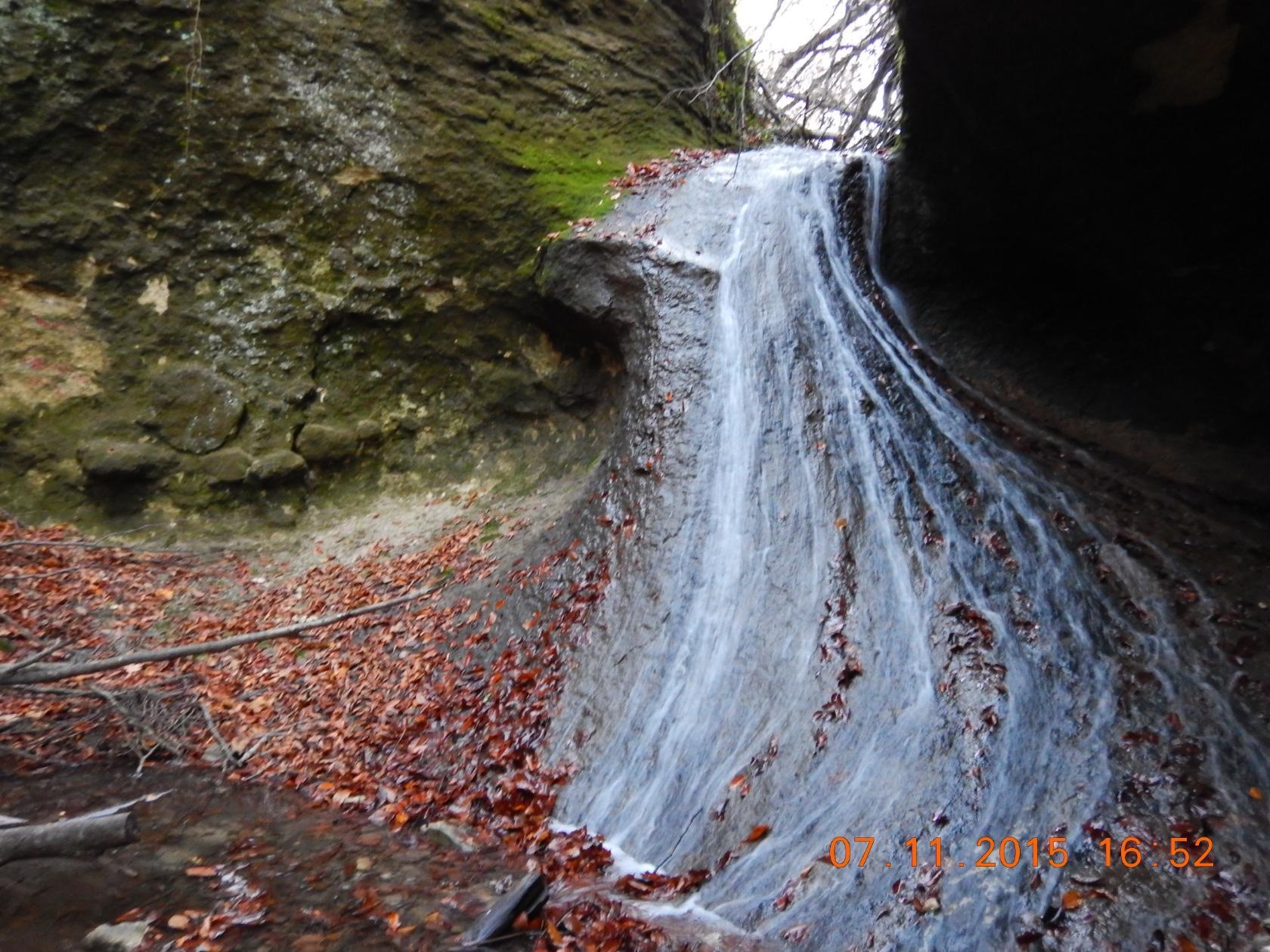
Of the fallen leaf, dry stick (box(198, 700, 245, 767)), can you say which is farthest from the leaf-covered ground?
the fallen leaf

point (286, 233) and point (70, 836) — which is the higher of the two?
point (286, 233)

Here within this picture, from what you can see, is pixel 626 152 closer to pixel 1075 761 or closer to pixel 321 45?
pixel 321 45

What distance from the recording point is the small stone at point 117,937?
9.97 feet

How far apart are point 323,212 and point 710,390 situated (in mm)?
5619

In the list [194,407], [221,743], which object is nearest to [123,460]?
[194,407]

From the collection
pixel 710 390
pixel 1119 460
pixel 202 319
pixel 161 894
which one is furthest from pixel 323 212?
pixel 1119 460
